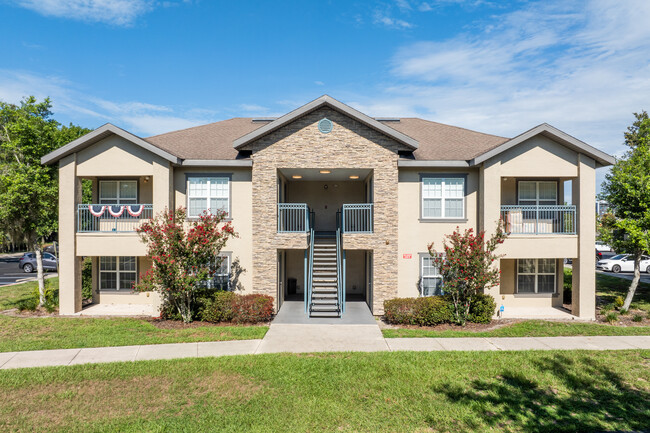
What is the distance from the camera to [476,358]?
9258mm

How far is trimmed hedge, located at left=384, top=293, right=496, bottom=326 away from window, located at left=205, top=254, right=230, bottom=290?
632 centimetres

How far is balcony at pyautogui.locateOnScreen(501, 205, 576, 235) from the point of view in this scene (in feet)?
46.8

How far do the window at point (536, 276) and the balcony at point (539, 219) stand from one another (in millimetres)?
1455

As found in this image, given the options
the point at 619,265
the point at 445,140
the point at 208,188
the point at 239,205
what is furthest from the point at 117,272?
the point at 619,265

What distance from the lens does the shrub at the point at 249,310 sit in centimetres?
1278

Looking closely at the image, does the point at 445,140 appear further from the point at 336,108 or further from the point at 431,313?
the point at 431,313

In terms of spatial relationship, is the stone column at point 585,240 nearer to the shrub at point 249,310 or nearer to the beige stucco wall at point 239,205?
the shrub at point 249,310

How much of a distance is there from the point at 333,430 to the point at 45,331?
10723mm

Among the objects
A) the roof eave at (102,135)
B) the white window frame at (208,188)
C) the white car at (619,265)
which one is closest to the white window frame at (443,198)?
the white window frame at (208,188)

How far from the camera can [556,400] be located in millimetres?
7227

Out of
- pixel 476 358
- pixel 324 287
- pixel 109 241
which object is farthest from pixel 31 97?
pixel 476 358

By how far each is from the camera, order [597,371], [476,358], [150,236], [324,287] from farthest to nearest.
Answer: [324,287] → [150,236] → [476,358] → [597,371]

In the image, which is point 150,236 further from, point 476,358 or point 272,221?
point 476,358

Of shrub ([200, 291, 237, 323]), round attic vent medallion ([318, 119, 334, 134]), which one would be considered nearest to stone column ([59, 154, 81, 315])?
shrub ([200, 291, 237, 323])
